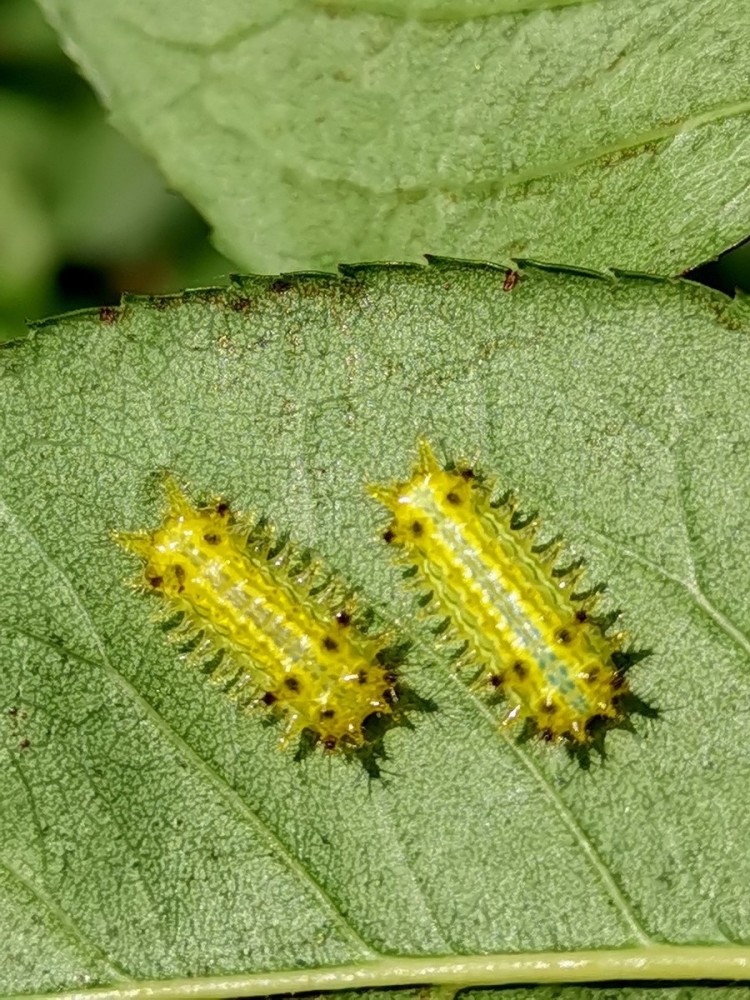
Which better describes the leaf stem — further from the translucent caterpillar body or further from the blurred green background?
the blurred green background

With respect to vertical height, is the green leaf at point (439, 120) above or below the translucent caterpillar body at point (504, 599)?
above

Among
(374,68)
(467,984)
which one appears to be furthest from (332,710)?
(374,68)

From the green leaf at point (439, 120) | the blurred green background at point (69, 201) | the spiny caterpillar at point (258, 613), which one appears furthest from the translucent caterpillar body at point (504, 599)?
the blurred green background at point (69, 201)

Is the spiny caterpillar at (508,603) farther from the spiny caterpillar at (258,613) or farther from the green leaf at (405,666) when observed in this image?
the spiny caterpillar at (258,613)

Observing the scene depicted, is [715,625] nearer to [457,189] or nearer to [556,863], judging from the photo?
[556,863]

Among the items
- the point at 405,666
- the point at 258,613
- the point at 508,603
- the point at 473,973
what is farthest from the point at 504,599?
the point at 473,973

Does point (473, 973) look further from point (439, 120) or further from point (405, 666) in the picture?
point (439, 120)
